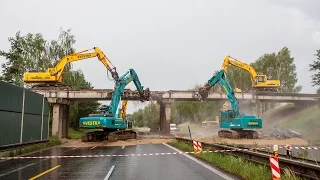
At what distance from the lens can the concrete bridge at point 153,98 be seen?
46406 millimetres

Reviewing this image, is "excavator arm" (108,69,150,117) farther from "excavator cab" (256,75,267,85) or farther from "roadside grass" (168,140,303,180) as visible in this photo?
"roadside grass" (168,140,303,180)

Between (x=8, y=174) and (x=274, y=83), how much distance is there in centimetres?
4726

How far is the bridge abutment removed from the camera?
46044mm

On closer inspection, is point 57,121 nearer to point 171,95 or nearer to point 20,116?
point 171,95

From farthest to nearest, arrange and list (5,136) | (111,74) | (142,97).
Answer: (142,97) < (111,74) < (5,136)

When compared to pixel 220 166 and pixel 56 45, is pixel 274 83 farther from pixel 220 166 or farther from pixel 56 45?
pixel 220 166

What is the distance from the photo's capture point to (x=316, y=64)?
56.5 metres

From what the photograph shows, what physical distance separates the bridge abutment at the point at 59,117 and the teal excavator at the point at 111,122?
37.5 ft

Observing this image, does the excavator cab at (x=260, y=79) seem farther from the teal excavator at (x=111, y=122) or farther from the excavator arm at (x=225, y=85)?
the teal excavator at (x=111, y=122)

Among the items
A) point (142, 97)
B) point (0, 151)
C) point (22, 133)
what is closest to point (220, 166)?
point (0, 151)

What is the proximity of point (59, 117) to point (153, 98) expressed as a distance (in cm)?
1318

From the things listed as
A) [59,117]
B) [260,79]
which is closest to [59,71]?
[59,117]

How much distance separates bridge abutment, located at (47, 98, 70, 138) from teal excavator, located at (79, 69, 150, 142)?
37.5 ft

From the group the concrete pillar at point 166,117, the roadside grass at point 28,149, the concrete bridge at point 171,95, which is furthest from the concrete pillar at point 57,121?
the roadside grass at point 28,149
